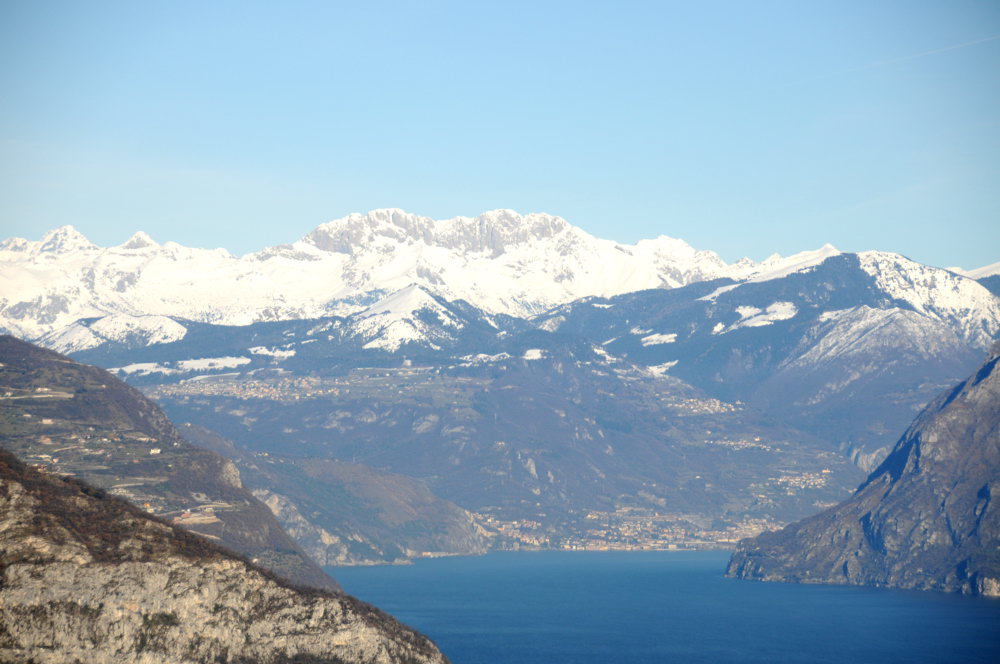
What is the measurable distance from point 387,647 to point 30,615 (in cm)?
3869

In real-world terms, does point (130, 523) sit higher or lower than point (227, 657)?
higher

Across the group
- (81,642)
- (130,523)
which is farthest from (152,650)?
(130,523)

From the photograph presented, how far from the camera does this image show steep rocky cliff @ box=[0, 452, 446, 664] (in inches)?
6186

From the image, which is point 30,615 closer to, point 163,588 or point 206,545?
point 163,588

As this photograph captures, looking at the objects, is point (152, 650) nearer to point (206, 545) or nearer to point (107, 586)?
point (107, 586)

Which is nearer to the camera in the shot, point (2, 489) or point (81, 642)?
point (81, 642)

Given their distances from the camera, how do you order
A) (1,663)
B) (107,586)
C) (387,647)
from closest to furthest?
(1,663), (107,586), (387,647)

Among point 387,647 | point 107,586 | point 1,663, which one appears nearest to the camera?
point 1,663

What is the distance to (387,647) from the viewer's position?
172125 mm

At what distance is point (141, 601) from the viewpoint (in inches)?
6403

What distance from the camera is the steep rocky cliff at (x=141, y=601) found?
516 feet

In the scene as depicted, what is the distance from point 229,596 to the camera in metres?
168

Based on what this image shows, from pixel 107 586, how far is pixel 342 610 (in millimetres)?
26140

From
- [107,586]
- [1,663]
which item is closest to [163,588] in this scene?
[107,586]
